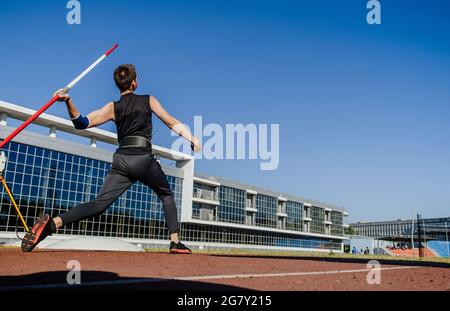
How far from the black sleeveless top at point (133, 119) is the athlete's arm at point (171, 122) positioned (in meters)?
0.08

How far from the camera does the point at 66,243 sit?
14711mm

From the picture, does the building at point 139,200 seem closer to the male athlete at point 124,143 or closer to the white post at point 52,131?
the white post at point 52,131

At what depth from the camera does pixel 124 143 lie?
4844 mm

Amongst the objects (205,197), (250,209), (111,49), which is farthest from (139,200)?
(111,49)

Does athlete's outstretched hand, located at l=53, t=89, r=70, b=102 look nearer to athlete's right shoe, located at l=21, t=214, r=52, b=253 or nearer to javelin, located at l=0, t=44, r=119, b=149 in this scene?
javelin, located at l=0, t=44, r=119, b=149

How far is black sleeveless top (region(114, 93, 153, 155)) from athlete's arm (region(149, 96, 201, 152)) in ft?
0.26

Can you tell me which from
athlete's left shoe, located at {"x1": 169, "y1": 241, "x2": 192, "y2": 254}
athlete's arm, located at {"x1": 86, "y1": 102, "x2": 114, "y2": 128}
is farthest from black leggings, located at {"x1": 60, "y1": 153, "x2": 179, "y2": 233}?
athlete's left shoe, located at {"x1": 169, "y1": 241, "x2": 192, "y2": 254}

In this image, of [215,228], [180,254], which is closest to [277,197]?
[215,228]

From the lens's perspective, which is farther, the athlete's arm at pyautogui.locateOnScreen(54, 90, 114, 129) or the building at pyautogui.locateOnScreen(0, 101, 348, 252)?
the building at pyautogui.locateOnScreen(0, 101, 348, 252)

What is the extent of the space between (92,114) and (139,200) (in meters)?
46.5

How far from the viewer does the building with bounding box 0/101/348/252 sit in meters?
37.5

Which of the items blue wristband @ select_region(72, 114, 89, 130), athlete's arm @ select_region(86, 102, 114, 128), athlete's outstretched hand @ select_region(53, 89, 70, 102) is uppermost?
athlete's outstretched hand @ select_region(53, 89, 70, 102)
